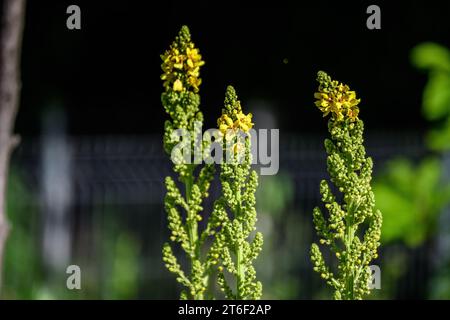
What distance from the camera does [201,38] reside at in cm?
754

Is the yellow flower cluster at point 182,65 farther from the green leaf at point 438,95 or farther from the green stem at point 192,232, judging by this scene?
the green leaf at point 438,95

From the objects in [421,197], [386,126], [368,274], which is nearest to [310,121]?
[386,126]

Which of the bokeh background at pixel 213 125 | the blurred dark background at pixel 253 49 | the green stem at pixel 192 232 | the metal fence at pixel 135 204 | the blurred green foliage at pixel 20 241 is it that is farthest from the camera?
the blurred dark background at pixel 253 49

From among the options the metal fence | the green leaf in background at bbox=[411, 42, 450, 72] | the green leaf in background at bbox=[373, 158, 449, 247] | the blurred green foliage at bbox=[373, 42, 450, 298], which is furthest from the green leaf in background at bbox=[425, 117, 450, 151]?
the metal fence

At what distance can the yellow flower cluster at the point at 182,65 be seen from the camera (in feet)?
6.35

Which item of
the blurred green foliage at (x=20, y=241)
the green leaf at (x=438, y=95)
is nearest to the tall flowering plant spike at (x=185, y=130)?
the green leaf at (x=438, y=95)

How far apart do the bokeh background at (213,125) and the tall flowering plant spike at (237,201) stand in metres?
2.05

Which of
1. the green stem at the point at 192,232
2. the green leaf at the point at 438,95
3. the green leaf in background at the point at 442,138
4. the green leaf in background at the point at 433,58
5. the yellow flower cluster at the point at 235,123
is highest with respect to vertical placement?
the green leaf in background at the point at 433,58

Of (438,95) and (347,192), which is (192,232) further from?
(438,95)

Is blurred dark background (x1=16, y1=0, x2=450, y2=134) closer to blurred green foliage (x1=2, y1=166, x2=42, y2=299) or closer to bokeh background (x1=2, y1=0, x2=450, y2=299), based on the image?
bokeh background (x1=2, y1=0, x2=450, y2=299)

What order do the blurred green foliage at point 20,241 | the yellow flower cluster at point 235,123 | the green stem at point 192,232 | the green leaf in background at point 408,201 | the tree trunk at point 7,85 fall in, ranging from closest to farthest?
the yellow flower cluster at point 235,123
the green stem at point 192,232
the tree trunk at point 7,85
the green leaf in background at point 408,201
the blurred green foliage at point 20,241

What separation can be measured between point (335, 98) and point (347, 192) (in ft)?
0.74

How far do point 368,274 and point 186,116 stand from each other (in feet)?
1.91

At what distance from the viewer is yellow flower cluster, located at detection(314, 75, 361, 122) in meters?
1.92
